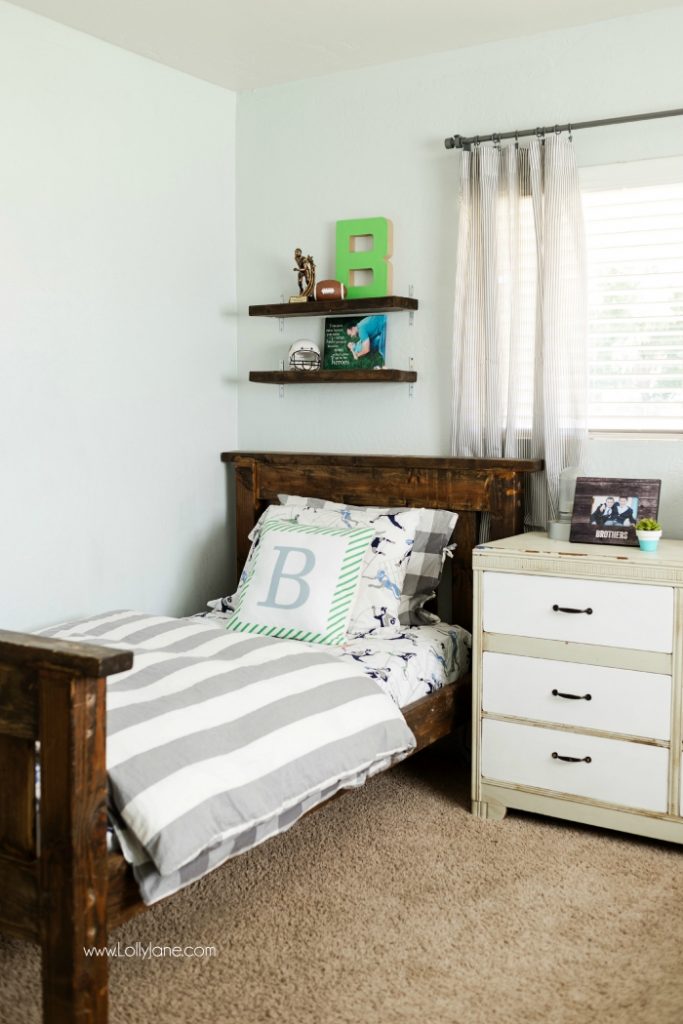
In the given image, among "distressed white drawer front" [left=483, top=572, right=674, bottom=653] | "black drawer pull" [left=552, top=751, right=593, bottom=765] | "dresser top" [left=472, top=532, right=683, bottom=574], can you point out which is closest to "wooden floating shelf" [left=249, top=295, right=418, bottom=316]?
"dresser top" [left=472, top=532, right=683, bottom=574]

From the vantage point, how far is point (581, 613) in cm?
274

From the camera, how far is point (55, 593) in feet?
10.2

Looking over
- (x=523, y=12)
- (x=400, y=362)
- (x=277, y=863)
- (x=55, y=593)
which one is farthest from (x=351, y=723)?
(x=523, y=12)

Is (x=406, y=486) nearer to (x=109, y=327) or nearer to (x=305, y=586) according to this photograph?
(x=305, y=586)

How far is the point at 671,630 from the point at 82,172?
2.19 metres

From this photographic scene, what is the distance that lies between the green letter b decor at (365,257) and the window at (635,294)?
2.26 feet

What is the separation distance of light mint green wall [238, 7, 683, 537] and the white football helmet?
12cm

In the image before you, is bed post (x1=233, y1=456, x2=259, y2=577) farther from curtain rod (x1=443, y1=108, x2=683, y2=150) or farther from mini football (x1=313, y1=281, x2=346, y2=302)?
curtain rod (x1=443, y1=108, x2=683, y2=150)

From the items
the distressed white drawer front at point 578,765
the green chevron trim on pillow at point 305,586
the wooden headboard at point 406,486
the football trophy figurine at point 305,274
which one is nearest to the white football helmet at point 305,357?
the football trophy figurine at point 305,274

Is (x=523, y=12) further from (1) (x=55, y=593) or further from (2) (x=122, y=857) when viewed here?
(2) (x=122, y=857)

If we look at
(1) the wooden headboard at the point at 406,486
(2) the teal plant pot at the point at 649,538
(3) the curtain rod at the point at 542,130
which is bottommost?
(2) the teal plant pot at the point at 649,538

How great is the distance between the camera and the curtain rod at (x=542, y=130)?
2.97 meters

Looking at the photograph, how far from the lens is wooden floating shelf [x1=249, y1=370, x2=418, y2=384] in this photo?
3.42 m

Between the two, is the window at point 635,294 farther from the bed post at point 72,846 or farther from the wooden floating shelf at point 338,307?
the bed post at point 72,846
